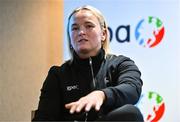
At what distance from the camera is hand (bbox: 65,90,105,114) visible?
2.31ft

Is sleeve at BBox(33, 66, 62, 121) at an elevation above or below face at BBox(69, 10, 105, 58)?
below

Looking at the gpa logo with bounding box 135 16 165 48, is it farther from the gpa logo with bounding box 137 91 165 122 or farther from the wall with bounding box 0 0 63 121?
the wall with bounding box 0 0 63 121

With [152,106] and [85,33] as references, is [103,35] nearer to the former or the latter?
[85,33]

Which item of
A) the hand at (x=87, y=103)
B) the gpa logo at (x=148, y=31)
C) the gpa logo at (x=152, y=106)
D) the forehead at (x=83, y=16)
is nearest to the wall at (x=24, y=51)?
the gpa logo at (x=148, y=31)

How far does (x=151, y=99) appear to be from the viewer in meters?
2.20

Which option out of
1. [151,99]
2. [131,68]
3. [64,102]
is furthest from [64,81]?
[151,99]

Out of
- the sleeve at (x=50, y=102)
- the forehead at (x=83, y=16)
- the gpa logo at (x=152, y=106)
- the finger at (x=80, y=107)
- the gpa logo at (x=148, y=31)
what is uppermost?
the forehead at (x=83, y=16)

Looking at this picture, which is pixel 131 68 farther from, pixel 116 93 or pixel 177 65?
pixel 177 65

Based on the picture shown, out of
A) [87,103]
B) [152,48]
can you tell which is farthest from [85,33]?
[152,48]

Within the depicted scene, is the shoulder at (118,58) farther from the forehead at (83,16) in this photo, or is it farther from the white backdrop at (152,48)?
the white backdrop at (152,48)

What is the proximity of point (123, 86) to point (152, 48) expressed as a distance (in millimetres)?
1378

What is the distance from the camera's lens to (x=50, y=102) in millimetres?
1088

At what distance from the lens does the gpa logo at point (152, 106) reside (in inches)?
85.4

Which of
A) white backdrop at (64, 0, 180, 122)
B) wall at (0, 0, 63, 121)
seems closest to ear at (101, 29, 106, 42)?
white backdrop at (64, 0, 180, 122)
